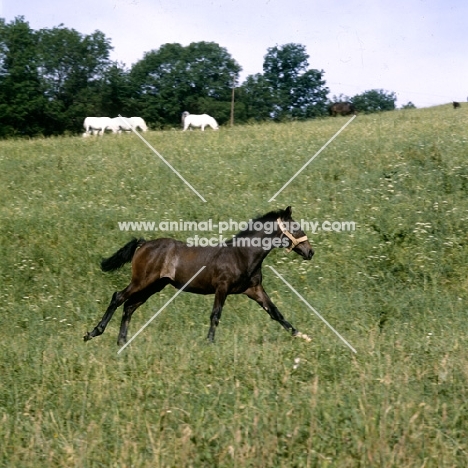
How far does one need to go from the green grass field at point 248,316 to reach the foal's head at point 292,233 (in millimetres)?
1080

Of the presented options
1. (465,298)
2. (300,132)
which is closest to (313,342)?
(465,298)

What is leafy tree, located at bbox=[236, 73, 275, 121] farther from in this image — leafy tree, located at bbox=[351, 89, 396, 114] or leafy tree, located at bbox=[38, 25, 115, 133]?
leafy tree, located at bbox=[351, 89, 396, 114]

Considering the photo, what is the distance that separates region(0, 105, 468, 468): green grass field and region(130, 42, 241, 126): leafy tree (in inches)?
1325

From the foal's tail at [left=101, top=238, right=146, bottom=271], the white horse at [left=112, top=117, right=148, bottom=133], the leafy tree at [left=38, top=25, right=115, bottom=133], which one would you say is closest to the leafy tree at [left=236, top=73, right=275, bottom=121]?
the leafy tree at [left=38, top=25, right=115, bottom=133]

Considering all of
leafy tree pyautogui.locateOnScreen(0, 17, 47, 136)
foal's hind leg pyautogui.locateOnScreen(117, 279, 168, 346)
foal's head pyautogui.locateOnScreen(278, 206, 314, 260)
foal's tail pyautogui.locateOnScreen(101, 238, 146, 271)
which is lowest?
foal's hind leg pyautogui.locateOnScreen(117, 279, 168, 346)

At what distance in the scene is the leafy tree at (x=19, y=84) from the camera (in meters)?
51.6

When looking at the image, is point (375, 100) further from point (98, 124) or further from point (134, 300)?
point (134, 300)

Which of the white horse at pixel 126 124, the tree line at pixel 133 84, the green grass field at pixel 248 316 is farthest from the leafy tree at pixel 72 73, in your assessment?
the green grass field at pixel 248 316

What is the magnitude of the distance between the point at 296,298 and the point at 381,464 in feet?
23.4

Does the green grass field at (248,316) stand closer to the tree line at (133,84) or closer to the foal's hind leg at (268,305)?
the foal's hind leg at (268,305)

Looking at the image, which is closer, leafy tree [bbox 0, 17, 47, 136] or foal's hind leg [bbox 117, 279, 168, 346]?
foal's hind leg [bbox 117, 279, 168, 346]

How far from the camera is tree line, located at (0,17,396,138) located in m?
53.1

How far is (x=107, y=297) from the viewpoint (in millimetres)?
12078

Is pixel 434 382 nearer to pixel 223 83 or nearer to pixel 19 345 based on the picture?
pixel 19 345
